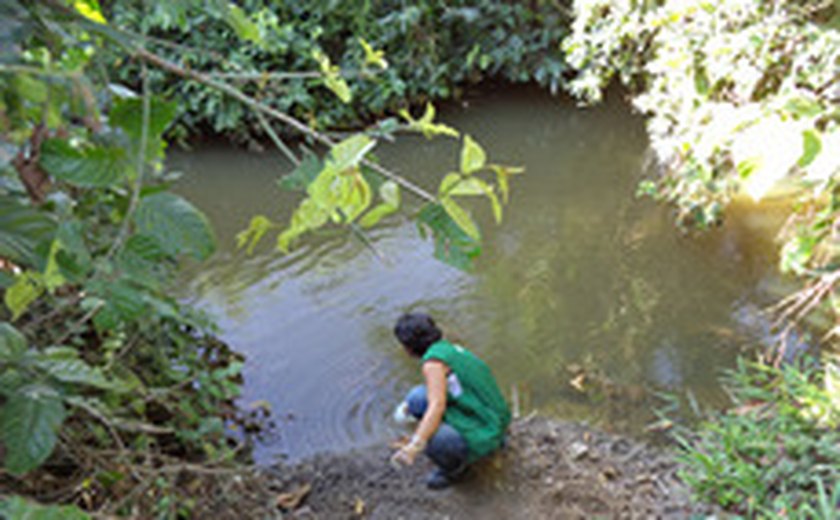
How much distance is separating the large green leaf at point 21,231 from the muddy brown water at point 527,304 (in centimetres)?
327

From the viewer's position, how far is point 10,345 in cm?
137

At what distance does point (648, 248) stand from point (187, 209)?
18.3 ft

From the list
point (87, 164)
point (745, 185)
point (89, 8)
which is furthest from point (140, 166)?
point (745, 185)

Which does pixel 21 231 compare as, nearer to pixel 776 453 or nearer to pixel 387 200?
pixel 387 200

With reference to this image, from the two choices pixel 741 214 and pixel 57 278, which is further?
pixel 741 214

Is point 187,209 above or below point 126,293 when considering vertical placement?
above

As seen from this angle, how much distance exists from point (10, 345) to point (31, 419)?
14 cm

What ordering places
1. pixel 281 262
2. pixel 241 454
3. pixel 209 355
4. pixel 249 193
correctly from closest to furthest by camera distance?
pixel 241 454 < pixel 209 355 < pixel 281 262 < pixel 249 193

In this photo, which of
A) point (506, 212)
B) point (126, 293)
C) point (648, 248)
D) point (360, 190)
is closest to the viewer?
point (360, 190)

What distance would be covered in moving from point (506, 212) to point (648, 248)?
5.19 ft

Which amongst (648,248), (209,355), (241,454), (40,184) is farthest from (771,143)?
(648,248)

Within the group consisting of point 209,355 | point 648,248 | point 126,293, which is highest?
point 126,293

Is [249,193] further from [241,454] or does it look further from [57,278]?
[57,278]

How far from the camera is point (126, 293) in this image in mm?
1256
